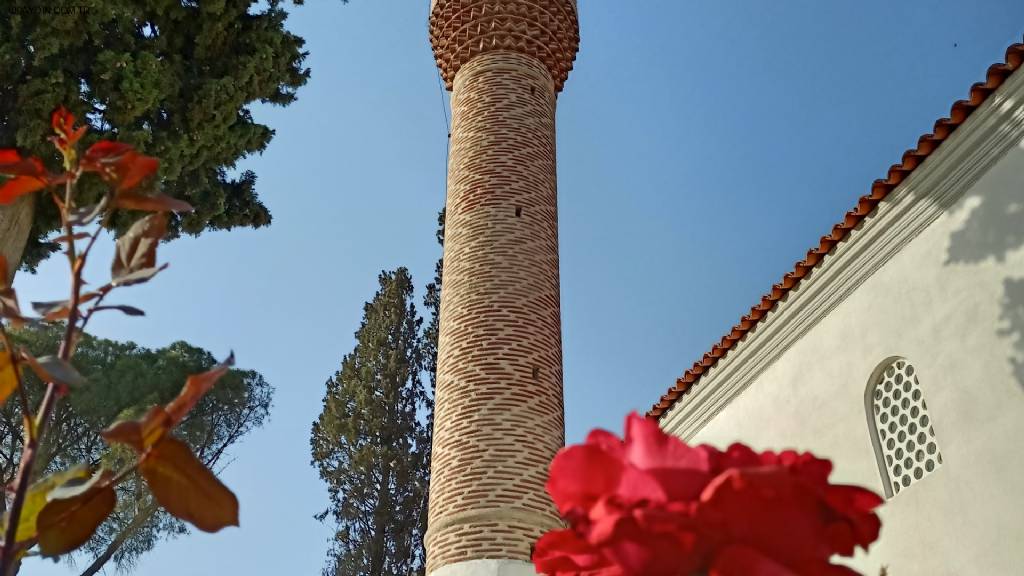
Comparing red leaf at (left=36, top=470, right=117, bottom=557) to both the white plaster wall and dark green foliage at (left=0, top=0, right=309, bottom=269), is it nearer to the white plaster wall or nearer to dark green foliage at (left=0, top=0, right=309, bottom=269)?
the white plaster wall

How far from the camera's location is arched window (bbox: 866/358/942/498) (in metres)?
5.09

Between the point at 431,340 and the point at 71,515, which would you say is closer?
the point at 71,515

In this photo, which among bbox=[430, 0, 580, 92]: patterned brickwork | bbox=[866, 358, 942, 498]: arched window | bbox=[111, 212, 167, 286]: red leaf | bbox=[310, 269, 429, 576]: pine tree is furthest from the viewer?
bbox=[310, 269, 429, 576]: pine tree

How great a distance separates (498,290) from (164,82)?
9.45 ft

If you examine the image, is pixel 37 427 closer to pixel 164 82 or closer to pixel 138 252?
pixel 138 252

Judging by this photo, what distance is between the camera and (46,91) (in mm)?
6586

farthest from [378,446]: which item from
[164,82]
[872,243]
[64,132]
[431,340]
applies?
[64,132]

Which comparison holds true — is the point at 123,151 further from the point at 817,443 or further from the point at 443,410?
the point at 443,410

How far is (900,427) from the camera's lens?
17.3ft

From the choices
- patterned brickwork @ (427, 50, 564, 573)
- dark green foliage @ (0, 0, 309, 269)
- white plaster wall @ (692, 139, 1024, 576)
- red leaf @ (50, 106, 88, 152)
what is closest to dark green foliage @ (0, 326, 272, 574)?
dark green foliage @ (0, 0, 309, 269)

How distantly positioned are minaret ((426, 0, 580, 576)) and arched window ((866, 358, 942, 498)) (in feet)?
7.52

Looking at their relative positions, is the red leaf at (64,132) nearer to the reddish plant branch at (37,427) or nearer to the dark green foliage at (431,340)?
the reddish plant branch at (37,427)

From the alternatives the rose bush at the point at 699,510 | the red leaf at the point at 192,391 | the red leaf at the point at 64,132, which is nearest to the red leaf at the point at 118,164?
the red leaf at the point at 64,132

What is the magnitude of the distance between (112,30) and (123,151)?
652 cm
